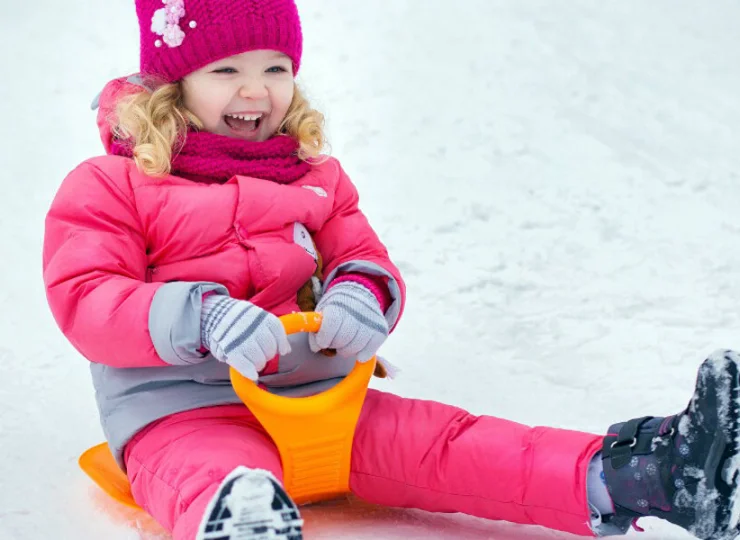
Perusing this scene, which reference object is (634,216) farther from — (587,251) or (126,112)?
(126,112)

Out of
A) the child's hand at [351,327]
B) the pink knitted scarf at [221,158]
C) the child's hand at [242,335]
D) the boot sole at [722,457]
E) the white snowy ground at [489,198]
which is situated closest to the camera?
the boot sole at [722,457]

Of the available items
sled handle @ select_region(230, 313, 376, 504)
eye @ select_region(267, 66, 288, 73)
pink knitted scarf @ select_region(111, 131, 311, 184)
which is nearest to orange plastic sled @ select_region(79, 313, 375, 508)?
sled handle @ select_region(230, 313, 376, 504)

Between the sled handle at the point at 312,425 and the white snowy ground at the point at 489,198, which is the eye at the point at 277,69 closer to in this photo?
the white snowy ground at the point at 489,198

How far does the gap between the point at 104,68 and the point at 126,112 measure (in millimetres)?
1881

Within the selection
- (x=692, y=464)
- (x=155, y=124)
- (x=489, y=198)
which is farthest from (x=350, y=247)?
(x=489, y=198)

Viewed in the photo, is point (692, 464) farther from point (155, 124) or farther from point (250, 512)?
point (155, 124)

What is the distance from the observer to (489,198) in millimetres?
2805

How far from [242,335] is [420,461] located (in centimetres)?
34

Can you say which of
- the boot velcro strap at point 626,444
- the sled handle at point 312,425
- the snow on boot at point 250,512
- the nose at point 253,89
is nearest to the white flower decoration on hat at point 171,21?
the nose at point 253,89

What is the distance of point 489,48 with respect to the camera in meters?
3.40

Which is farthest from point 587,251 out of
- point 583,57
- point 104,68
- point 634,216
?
point 104,68

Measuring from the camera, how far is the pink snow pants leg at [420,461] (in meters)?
1.39

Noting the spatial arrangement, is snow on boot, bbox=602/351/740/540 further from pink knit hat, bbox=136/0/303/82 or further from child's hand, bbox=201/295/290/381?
pink knit hat, bbox=136/0/303/82

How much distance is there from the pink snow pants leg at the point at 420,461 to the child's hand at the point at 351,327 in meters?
0.11
